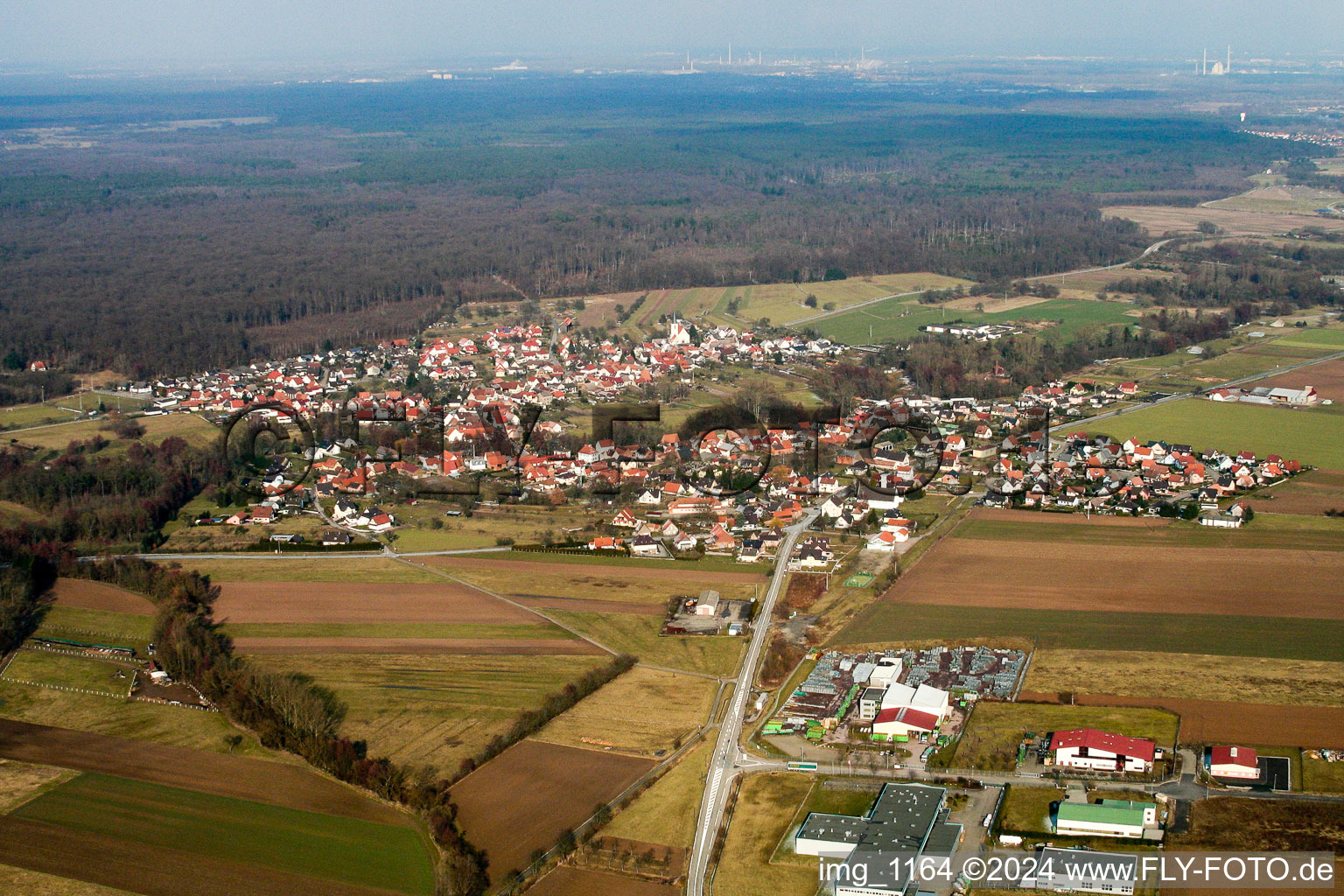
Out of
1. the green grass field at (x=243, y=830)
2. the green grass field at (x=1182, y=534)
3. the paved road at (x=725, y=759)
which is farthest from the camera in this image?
the green grass field at (x=1182, y=534)

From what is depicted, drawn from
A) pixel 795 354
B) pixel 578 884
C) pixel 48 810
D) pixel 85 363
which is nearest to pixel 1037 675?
pixel 578 884

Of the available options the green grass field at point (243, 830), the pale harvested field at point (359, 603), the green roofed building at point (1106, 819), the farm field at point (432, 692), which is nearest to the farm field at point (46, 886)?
the green grass field at point (243, 830)

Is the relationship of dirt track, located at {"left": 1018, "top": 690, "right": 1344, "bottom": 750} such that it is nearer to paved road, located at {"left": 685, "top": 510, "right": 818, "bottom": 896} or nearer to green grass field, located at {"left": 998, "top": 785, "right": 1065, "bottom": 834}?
green grass field, located at {"left": 998, "top": 785, "right": 1065, "bottom": 834}

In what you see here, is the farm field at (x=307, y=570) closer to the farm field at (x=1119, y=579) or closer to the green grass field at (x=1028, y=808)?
the farm field at (x=1119, y=579)

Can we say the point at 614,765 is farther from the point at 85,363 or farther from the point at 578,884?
the point at 85,363

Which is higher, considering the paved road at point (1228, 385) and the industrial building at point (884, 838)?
the industrial building at point (884, 838)

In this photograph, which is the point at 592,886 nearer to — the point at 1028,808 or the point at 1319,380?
the point at 1028,808
